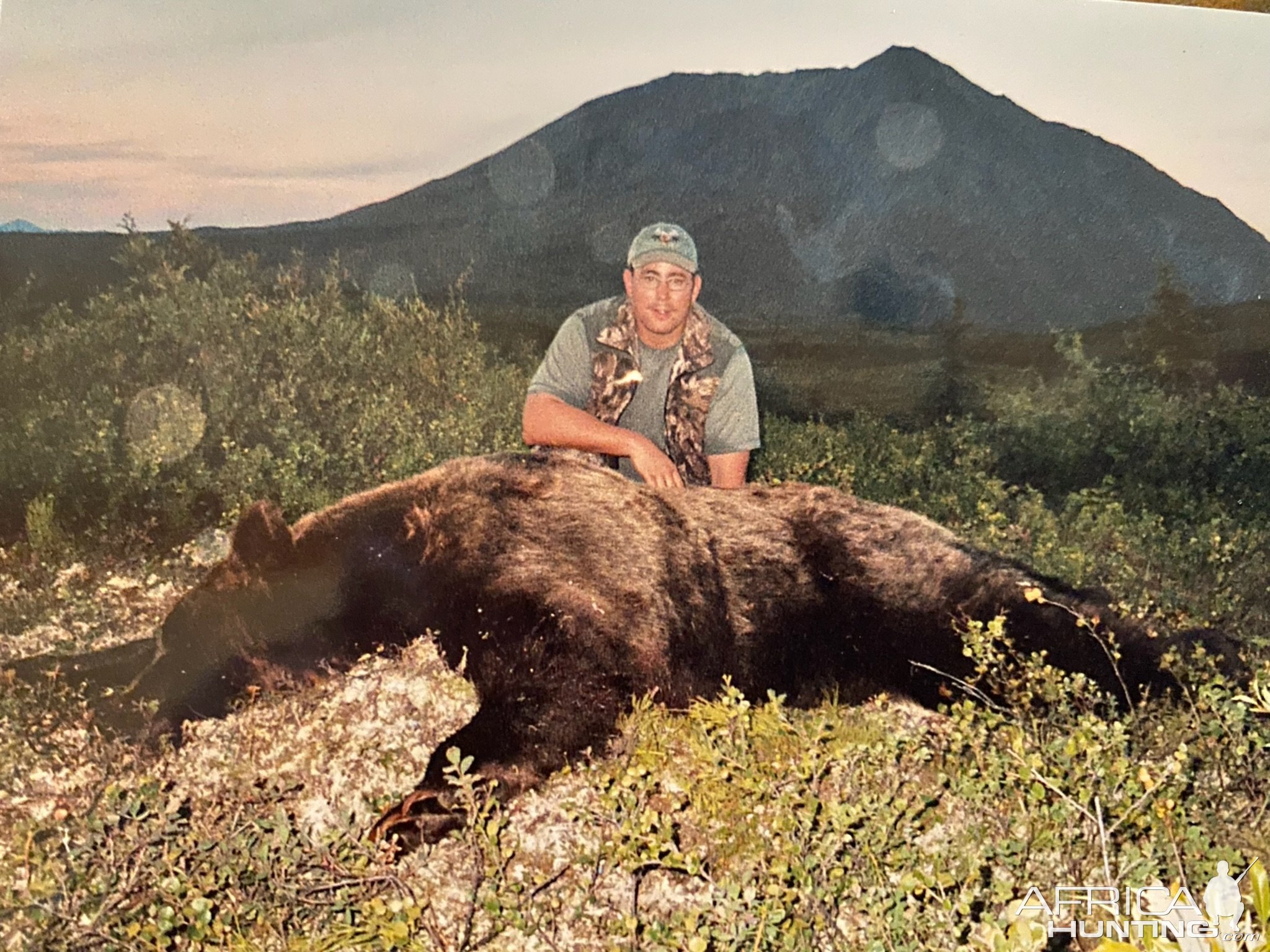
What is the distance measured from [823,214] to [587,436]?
1.23 metres

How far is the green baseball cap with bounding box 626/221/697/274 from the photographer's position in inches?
160

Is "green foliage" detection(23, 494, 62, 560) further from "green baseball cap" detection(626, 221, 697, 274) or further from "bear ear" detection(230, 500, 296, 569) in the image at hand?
"green baseball cap" detection(626, 221, 697, 274)

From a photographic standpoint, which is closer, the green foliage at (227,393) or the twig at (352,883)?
the twig at (352,883)

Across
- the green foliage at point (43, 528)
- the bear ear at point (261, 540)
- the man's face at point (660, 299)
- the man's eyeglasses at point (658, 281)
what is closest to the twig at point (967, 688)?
the man's face at point (660, 299)

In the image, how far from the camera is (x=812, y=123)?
4258 mm

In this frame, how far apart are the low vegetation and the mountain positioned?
1.06ft

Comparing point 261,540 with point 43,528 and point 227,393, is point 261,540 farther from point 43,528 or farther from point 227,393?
point 43,528

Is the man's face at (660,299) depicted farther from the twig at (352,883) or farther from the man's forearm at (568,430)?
the twig at (352,883)

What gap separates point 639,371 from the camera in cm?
409

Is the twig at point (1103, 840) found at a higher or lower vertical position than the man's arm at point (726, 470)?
lower

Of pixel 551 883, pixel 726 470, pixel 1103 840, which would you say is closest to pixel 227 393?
pixel 726 470

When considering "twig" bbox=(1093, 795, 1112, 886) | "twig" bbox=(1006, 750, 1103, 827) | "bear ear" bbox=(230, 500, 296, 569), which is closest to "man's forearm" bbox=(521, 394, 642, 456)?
"bear ear" bbox=(230, 500, 296, 569)

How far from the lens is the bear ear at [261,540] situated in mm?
3707

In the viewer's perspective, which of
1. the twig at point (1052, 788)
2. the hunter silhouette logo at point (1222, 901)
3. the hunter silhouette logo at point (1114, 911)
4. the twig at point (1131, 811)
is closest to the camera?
the hunter silhouette logo at point (1222, 901)
